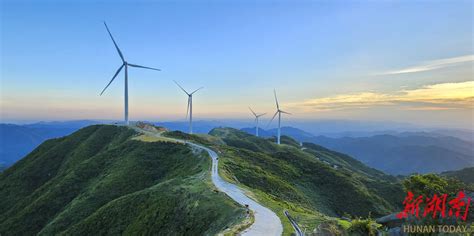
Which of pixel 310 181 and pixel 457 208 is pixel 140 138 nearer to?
pixel 310 181

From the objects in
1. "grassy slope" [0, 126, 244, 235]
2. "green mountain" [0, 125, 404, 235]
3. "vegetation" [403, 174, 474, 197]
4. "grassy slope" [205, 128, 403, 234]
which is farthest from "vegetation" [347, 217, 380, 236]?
"grassy slope" [205, 128, 403, 234]

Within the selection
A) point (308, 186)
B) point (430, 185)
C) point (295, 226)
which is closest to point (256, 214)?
point (295, 226)

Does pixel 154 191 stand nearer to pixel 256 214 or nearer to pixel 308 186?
pixel 256 214

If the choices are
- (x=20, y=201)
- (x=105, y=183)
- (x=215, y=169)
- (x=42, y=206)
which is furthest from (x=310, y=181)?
(x=20, y=201)

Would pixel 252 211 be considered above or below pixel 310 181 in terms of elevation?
above

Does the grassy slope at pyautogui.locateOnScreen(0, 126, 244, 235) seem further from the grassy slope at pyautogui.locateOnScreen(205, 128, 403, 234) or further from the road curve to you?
the grassy slope at pyautogui.locateOnScreen(205, 128, 403, 234)

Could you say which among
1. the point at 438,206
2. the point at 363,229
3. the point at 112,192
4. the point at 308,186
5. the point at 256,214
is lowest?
the point at 308,186
